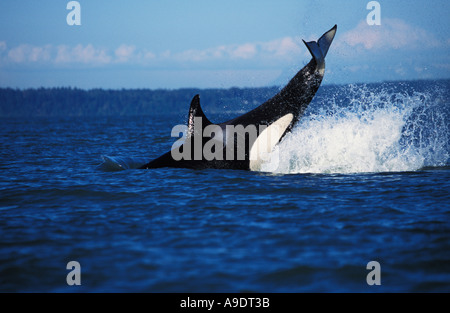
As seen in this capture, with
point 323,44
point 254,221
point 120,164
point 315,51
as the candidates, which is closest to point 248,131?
point 315,51

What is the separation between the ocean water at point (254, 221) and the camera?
20.4 ft

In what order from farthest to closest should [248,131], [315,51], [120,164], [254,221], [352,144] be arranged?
[120,164]
[352,144]
[248,131]
[315,51]
[254,221]

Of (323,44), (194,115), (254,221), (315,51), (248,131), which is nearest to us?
(254,221)

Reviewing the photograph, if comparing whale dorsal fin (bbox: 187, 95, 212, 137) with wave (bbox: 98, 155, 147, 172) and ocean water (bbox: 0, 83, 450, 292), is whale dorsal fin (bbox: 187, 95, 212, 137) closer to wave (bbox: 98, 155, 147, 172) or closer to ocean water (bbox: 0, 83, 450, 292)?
ocean water (bbox: 0, 83, 450, 292)

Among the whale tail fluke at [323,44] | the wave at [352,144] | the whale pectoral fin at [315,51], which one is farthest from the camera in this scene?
the wave at [352,144]

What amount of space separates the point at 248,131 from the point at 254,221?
167 inches

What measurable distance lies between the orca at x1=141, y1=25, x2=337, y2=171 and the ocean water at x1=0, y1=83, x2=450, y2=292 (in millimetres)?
356

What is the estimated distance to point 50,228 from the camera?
8.44 metres

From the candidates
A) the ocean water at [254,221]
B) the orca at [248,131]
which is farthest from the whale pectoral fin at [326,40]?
the ocean water at [254,221]

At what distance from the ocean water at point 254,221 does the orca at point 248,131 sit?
36 cm

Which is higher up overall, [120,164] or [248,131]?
[248,131]

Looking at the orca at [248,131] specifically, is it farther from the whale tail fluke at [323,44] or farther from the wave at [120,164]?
the wave at [120,164]

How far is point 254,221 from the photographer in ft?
28.0

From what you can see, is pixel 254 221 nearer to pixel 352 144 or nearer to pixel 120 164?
pixel 352 144
